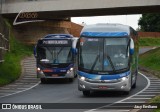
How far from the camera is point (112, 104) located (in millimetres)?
21297

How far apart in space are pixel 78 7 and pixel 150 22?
52883 mm

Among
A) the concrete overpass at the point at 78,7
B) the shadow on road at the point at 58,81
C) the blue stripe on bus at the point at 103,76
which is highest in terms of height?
the concrete overpass at the point at 78,7

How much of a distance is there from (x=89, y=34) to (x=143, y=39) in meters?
65.4

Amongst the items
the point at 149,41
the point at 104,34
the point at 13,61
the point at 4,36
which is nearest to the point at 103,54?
the point at 104,34

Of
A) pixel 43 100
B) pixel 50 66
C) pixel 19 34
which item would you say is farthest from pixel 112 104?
pixel 19 34

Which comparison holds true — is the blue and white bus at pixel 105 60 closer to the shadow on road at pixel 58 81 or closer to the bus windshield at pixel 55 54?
the bus windshield at pixel 55 54

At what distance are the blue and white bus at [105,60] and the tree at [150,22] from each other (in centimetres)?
7652

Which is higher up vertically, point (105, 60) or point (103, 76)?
point (105, 60)

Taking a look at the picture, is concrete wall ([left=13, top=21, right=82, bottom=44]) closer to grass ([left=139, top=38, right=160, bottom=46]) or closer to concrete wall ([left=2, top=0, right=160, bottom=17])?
concrete wall ([left=2, top=0, right=160, bottom=17])

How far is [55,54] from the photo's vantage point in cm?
3534

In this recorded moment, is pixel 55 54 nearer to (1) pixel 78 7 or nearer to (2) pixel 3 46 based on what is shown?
(2) pixel 3 46

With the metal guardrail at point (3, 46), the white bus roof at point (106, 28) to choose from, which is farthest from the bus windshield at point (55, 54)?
the white bus roof at point (106, 28)

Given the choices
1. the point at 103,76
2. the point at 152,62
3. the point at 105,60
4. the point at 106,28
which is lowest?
the point at 152,62

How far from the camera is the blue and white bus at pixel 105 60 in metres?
24.8
